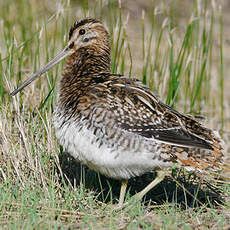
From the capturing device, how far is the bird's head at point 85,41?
4383 mm

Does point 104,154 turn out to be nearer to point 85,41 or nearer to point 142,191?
point 142,191

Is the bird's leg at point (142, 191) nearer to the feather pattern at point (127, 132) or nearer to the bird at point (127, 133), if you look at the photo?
the bird at point (127, 133)

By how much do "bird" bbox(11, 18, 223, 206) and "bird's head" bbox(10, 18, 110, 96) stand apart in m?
0.40

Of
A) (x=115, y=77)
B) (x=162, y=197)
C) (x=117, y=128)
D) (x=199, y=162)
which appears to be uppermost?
(x=115, y=77)

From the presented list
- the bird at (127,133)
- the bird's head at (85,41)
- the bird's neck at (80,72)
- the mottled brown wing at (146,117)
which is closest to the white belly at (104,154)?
the bird at (127,133)

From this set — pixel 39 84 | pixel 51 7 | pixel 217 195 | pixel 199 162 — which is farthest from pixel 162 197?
pixel 51 7

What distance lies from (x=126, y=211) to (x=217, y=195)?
1.02 meters

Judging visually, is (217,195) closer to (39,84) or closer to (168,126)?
(168,126)

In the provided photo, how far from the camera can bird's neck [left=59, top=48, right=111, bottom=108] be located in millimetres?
4113

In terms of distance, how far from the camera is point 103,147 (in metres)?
3.73

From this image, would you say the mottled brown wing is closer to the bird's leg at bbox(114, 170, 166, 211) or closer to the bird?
the bird

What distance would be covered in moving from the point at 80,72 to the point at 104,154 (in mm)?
892

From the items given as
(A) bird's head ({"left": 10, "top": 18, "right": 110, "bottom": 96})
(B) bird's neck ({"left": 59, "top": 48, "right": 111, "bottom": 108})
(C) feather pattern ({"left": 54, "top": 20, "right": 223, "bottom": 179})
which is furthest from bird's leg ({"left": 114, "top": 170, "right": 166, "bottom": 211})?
(A) bird's head ({"left": 10, "top": 18, "right": 110, "bottom": 96})

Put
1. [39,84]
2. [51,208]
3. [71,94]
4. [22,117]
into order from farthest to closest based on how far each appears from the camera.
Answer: [39,84] < [22,117] < [71,94] < [51,208]
